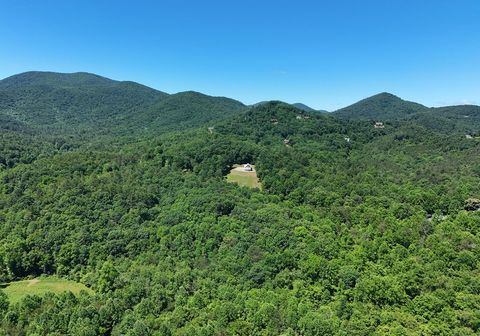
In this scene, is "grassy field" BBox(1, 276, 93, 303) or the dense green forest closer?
the dense green forest

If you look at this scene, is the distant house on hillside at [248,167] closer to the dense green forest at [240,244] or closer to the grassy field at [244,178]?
the grassy field at [244,178]

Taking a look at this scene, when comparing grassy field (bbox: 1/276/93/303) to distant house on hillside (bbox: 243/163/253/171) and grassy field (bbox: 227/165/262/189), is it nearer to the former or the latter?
grassy field (bbox: 227/165/262/189)

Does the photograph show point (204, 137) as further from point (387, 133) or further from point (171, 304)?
point (387, 133)

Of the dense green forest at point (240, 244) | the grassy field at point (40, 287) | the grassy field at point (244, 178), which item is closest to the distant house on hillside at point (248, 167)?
the grassy field at point (244, 178)

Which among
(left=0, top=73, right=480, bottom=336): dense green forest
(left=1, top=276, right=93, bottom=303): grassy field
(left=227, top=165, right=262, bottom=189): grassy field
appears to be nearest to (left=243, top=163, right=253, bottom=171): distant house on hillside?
(left=227, top=165, right=262, bottom=189): grassy field

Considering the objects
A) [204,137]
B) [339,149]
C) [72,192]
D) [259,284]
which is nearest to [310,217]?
[259,284]

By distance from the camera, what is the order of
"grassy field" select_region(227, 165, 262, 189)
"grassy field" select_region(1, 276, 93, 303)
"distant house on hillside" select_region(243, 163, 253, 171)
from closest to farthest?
"grassy field" select_region(1, 276, 93, 303) → "grassy field" select_region(227, 165, 262, 189) → "distant house on hillside" select_region(243, 163, 253, 171)

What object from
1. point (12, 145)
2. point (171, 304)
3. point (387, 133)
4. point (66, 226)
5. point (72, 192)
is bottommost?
point (171, 304)
